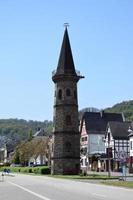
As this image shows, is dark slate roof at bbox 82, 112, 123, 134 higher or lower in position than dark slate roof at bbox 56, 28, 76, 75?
lower

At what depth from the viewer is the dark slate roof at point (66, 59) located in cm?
8138

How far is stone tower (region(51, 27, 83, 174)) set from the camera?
79.9 meters

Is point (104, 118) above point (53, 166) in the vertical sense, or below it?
above

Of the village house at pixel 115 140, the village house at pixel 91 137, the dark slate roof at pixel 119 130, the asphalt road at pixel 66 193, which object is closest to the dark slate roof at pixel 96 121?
the village house at pixel 91 137

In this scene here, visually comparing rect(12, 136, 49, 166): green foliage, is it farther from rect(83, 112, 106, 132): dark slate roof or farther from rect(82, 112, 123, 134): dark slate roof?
rect(83, 112, 106, 132): dark slate roof

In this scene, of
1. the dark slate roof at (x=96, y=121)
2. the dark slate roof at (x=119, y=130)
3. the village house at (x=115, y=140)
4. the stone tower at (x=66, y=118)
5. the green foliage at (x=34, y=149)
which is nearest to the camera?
the stone tower at (x=66, y=118)

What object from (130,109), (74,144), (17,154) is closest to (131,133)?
(74,144)

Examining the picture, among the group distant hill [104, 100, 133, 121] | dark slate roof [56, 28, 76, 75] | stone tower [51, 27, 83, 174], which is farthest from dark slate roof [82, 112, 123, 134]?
distant hill [104, 100, 133, 121]

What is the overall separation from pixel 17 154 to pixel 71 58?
7876 centimetres

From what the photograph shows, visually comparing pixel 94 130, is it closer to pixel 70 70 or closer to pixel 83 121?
pixel 83 121

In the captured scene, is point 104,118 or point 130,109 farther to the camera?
point 130,109

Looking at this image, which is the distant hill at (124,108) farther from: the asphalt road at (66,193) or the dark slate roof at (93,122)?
the asphalt road at (66,193)

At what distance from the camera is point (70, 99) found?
80.9m

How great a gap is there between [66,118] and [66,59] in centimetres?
945
